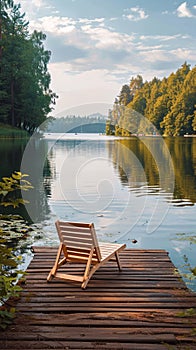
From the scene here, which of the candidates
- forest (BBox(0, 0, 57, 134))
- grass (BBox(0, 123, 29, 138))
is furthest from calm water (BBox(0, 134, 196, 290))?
forest (BBox(0, 0, 57, 134))

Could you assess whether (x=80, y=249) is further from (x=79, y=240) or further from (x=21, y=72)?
(x=21, y=72)

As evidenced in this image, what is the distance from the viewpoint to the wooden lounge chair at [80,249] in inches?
207

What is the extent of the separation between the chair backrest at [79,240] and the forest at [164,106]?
66.0 m

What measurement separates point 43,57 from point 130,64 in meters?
57.9

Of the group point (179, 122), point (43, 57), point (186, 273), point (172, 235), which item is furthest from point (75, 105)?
point (179, 122)

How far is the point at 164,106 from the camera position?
9950cm

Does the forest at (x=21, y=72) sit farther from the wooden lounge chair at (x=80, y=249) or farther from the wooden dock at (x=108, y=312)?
the wooden dock at (x=108, y=312)

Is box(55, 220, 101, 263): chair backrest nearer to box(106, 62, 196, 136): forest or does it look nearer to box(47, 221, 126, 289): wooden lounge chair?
box(47, 221, 126, 289): wooden lounge chair

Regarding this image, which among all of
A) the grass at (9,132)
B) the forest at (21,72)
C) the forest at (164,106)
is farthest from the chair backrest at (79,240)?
the forest at (164,106)

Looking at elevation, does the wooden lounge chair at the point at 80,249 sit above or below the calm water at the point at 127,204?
above

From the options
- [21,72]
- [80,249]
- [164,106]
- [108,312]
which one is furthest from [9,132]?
[164,106]

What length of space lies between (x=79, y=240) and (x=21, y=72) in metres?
50.0

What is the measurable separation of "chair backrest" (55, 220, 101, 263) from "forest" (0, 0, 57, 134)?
47264 millimetres

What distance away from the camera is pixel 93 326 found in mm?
4051
